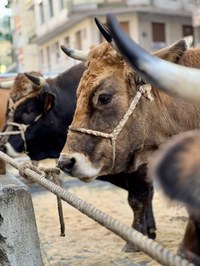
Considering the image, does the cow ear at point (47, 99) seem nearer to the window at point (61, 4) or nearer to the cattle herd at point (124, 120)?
the cattle herd at point (124, 120)

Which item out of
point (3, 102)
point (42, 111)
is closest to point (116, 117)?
point (42, 111)

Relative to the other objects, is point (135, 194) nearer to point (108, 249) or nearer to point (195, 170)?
point (108, 249)

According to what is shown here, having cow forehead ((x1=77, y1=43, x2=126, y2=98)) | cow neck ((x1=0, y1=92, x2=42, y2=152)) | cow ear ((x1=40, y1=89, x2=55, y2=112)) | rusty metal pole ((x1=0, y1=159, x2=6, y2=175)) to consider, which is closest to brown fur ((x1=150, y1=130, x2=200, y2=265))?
cow forehead ((x1=77, y1=43, x2=126, y2=98))

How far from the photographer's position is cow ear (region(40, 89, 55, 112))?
20.6 feet

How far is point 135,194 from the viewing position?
541cm

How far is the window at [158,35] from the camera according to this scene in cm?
3111

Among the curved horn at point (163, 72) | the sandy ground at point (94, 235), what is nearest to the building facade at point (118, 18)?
the sandy ground at point (94, 235)

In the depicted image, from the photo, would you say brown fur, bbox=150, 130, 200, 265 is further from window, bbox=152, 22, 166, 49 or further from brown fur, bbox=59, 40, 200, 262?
window, bbox=152, 22, 166, 49

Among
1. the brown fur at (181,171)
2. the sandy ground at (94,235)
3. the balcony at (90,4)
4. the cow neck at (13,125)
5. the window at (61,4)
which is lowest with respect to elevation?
the window at (61,4)

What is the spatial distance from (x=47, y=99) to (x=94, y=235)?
157cm

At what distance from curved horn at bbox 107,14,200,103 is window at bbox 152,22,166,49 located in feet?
96.3

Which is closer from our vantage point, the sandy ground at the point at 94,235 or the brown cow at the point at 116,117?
the brown cow at the point at 116,117

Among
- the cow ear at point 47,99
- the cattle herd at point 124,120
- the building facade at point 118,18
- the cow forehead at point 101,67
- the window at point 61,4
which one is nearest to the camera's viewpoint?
the cattle herd at point 124,120

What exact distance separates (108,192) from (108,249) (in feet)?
10.5
